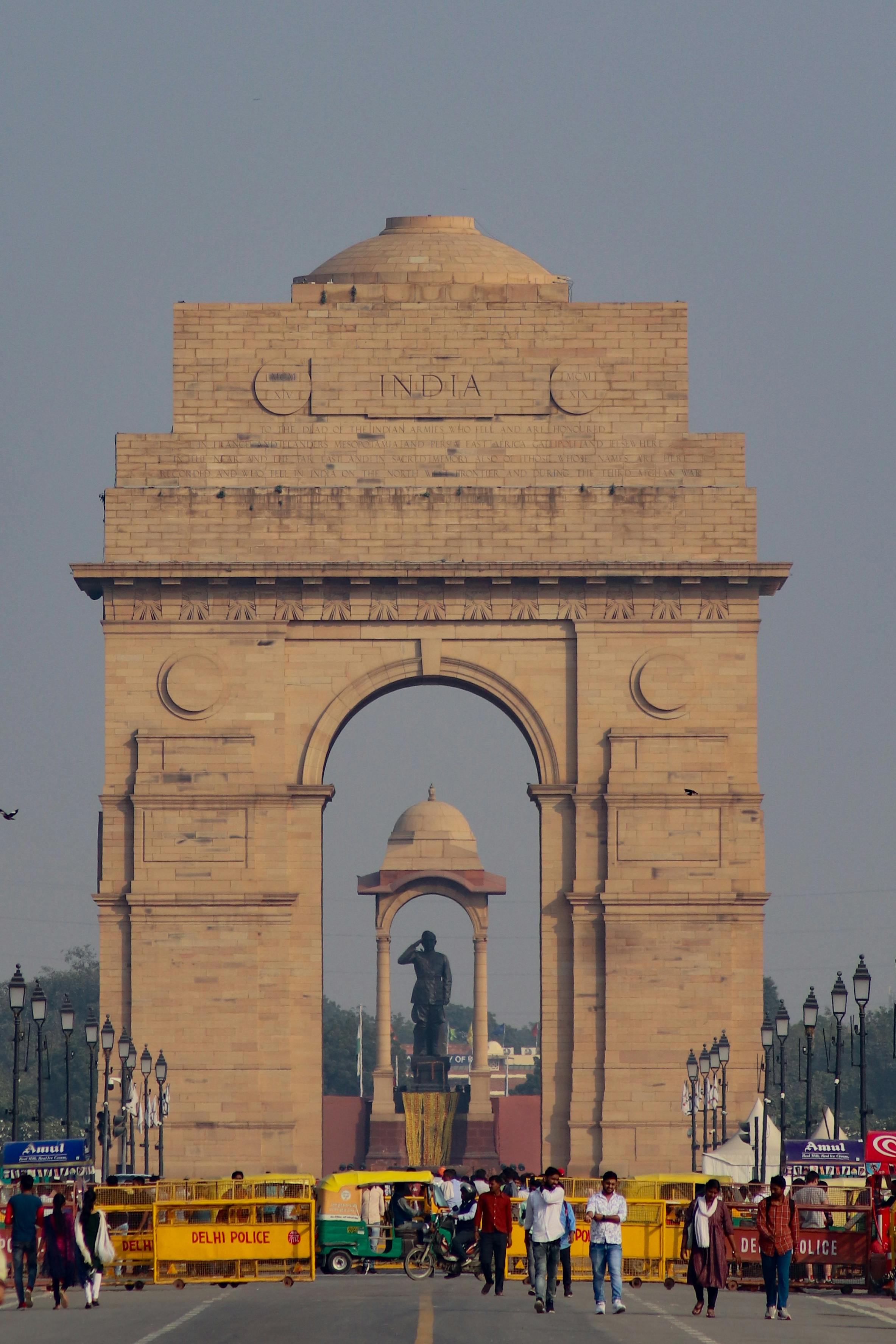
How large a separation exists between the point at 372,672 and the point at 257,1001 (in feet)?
19.1

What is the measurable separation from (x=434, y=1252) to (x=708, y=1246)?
5969mm

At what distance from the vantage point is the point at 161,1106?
44.5 meters

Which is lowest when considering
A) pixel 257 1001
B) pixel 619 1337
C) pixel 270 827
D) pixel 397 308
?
pixel 619 1337

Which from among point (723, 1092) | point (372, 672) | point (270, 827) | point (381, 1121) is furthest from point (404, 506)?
point (381, 1121)

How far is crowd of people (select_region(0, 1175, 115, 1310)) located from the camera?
85.9 ft

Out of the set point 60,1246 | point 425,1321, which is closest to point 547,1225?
point 425,1321

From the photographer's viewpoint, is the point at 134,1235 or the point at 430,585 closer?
the point at 134,1235

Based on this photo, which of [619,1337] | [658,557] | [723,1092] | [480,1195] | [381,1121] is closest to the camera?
[619,1337]

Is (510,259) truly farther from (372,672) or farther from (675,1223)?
(675,1223)

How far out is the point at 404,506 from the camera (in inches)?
1854

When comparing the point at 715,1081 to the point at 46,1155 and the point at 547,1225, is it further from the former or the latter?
the point at 547,1225

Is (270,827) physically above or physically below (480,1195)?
above

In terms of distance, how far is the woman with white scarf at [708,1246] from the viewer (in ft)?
81.3

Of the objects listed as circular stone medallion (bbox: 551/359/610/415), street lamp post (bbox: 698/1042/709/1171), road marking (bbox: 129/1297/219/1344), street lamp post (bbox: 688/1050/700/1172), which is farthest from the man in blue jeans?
circular stone medallion (bbox: 551/359/610/415)
